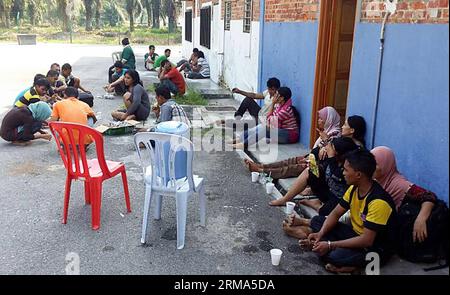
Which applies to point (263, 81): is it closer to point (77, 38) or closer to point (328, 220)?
point (328, 220)

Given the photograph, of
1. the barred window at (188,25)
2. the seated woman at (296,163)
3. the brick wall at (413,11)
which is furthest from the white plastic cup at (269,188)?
the barred window at (188,25)

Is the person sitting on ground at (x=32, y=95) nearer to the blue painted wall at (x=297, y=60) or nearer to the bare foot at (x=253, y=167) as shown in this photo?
the bare foot at (x=253, y=167)

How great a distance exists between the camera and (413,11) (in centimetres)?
368

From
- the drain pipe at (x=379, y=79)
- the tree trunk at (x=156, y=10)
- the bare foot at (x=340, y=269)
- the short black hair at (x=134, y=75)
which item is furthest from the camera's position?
the tree trunk at (x=156, y=10)

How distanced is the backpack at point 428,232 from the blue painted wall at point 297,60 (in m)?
3.01

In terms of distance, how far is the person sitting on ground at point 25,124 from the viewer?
6.48m

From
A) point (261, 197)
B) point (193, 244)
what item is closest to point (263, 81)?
point (261, 197)

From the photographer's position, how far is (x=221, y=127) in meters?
7.80

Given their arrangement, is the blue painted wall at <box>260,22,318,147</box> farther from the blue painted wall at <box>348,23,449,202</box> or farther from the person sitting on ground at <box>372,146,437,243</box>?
the person sitting on ground at <box>372,146,437,243</box>

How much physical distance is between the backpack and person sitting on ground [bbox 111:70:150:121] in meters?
5.44

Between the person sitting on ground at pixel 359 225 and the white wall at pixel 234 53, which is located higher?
the white wall at pixel 234 53

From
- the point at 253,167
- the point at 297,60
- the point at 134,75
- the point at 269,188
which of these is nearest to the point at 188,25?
the point at 134,75
